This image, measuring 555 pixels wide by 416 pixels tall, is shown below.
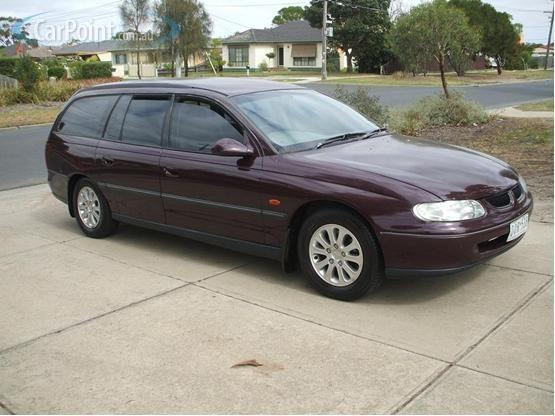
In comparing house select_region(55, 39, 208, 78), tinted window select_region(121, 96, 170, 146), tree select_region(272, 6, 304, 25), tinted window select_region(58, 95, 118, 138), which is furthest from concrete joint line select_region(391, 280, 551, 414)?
tree select_region(272, 6, 304, 25)

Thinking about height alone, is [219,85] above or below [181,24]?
below

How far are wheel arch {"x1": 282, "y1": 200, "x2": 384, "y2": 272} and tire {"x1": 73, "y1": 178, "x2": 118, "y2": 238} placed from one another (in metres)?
2.27

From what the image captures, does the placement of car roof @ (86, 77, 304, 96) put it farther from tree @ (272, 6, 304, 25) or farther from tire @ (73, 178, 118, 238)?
tree @ (272, 6, 304, 25)

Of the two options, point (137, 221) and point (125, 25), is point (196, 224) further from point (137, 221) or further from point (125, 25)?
point (125, 25)

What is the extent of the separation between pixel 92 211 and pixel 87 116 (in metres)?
1.01

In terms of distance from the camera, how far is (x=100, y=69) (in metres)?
38.6

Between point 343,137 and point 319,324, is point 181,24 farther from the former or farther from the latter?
point 319,324

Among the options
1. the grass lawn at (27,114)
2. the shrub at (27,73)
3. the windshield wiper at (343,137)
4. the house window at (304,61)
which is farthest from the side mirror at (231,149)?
the house window at (304,61)

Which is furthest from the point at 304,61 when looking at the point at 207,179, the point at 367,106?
the point at 207,179

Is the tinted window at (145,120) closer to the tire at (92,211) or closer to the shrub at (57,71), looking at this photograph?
the tire at (92,211)

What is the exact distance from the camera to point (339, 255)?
4.59 meters

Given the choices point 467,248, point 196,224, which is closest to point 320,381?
point 467,248

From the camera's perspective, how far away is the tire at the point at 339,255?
14.6 feet

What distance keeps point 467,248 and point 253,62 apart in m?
71.2
